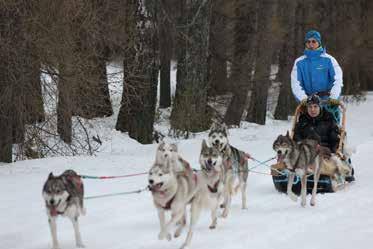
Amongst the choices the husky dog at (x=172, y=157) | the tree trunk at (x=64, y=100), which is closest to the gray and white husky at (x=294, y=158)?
the husky dog at (x=172, y=157)

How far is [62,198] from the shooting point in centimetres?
498

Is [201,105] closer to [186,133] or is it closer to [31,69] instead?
[186,133]

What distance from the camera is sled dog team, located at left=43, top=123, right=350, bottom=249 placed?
5.06m

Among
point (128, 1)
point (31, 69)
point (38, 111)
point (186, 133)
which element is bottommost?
point (186, 133)

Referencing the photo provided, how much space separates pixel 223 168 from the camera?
659 centimetres

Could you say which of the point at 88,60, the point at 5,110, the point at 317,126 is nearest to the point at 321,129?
the point at 317,126

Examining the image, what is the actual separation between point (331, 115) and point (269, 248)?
3.64 metres

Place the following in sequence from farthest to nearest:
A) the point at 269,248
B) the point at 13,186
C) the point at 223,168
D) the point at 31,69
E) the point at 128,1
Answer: the point at 128,1
the point at 31,69
the point at 13,186
the point at 223,168
the point at 269,248

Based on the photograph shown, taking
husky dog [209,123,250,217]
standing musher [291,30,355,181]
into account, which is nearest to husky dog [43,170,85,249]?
husky dog [209,123,250,217]

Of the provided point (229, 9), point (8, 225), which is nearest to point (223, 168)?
point (8, 225)

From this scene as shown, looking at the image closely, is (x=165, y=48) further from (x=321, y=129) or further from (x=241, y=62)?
(x=321, y=129)

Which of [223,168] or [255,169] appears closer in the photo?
[223,168]

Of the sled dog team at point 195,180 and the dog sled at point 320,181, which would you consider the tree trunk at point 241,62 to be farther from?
the sled dog team at point 195,180

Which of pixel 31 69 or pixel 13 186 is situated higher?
pixel 31 69
